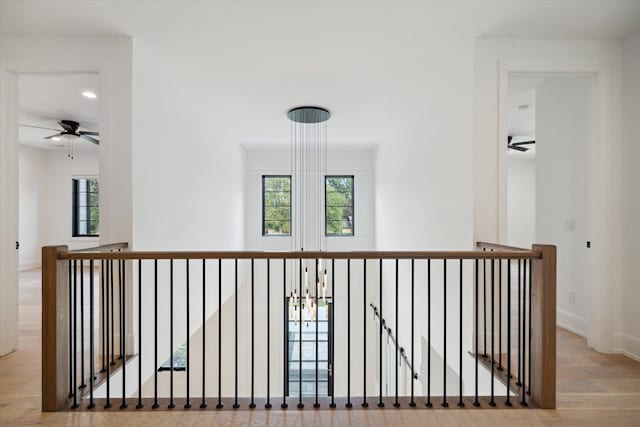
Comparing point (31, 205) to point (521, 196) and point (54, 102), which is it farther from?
point (521, 196)

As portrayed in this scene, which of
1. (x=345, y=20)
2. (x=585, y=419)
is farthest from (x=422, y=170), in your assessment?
(x=585, y=419)

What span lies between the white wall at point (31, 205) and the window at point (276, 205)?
16.2 ft

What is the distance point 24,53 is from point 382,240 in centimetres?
586

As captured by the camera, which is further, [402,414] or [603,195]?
[603,195]

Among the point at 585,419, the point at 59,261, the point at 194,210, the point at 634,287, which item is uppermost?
the point at 194,210

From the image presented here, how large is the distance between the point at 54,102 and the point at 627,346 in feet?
22.7

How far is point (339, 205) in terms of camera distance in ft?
26.1

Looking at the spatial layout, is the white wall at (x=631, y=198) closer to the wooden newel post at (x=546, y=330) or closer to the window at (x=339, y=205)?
the wooden newel post at (x=546, y=330)

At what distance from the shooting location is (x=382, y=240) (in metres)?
6.98

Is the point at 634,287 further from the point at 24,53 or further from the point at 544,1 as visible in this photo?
the point at 24,53

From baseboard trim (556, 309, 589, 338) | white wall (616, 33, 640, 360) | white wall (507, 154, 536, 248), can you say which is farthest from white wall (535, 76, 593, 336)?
white wall (507, 154, 536, 248)

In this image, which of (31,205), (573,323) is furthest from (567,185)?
(31,205)

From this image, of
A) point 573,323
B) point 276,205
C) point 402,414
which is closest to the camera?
point 402,414

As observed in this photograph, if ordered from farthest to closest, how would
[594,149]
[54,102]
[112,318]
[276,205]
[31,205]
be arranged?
[276,205] → [31,205] → [54,102] → [594,149] → [112,318]
